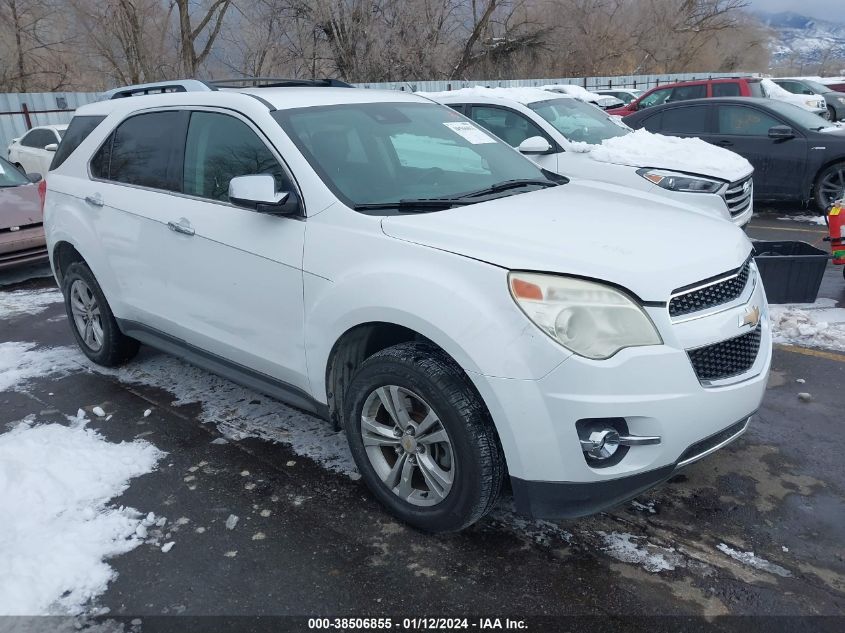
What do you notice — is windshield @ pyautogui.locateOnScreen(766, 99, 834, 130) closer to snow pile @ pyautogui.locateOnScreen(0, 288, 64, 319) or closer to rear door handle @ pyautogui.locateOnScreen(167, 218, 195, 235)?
rear door handle @ pyautogui.locateOnScreen(167, 218, 195, 235)

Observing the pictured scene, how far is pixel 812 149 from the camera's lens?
31.3 ft

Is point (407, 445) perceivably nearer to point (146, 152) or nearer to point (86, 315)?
point (146, 152)

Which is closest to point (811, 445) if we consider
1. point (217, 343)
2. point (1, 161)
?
point (217, 343)

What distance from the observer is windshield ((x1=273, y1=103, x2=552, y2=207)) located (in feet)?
11.2

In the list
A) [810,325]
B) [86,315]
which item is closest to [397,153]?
[86,315]

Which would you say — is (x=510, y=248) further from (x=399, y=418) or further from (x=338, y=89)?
(x=338, y=89)

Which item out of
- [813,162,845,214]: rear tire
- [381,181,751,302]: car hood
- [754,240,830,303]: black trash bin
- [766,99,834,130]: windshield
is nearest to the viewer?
[381,181,751,302]: car hood

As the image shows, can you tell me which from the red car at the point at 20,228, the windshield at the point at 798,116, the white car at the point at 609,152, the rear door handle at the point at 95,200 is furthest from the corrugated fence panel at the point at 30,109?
the windshield at the point at 798,116

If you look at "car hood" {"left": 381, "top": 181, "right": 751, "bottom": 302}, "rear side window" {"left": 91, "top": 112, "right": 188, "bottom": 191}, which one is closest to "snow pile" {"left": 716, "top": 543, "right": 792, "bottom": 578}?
"car hood" {"left": 381, "top": 181, "right": 751, "bottom": 302}

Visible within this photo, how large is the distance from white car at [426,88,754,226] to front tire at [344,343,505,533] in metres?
4.18

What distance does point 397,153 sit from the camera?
3770mm

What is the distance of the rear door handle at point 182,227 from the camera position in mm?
3832

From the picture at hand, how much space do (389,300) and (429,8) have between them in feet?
101

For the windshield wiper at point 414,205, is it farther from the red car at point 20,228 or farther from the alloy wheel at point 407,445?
the red car at point 20,228
